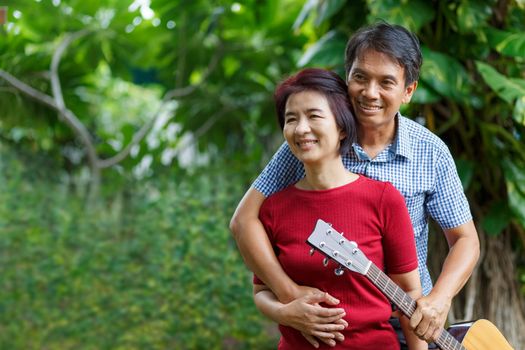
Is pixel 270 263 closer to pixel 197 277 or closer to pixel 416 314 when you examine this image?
pixel 416 314

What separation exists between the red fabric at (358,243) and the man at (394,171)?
0.18 ft

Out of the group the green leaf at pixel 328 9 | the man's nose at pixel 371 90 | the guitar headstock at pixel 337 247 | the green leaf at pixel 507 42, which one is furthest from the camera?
the green leaf at pixel 328 9

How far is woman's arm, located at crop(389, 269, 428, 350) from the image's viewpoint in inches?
79.1

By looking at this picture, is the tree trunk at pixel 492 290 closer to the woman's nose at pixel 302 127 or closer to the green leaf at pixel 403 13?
the green leaf at pixel 403 13

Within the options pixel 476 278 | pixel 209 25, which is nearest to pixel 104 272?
pixel 209 25

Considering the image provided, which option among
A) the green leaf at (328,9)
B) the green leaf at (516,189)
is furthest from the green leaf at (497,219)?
the green leaf at (328,9)

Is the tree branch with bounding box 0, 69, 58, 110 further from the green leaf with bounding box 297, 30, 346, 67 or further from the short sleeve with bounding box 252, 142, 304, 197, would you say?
the short sleeve with bounding box 252, 142, 304, 197

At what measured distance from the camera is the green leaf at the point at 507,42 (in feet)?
11.0

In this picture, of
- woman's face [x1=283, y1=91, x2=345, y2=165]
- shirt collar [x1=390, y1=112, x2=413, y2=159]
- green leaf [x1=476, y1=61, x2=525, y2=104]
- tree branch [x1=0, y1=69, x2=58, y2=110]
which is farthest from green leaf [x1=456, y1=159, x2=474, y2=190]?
tree branch [x1=0, y1=69, x2=58, y2=110]

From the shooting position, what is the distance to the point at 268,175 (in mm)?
2154

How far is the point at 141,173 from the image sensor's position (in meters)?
4.84

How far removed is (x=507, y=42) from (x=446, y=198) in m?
1.45

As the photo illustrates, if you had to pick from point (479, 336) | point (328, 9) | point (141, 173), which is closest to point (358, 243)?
A: point (479, 336)

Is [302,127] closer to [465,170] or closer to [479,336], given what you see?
[479,336]
